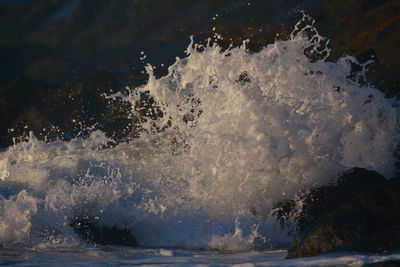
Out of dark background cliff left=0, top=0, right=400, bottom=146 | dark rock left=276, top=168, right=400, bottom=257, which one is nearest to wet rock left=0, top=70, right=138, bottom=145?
dark background cliff left=0, top=0, right=400, bottom=146

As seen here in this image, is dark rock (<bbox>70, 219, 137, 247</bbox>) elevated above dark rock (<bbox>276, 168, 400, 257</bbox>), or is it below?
above

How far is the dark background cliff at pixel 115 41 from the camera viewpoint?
12828mm

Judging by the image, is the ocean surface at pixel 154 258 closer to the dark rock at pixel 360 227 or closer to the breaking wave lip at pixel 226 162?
the dark rock at pixel 360 227

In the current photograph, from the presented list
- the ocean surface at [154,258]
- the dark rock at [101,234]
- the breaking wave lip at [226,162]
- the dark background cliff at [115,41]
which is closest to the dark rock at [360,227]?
the ocean surface at [154,258]

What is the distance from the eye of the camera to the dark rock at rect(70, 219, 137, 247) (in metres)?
7.05

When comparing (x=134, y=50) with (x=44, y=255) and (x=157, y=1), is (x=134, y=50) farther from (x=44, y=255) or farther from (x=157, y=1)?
(x=44, y=255)

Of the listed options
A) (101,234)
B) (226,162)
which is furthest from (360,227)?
(101,234)

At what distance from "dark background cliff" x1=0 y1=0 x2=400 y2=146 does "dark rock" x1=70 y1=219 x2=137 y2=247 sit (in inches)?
168

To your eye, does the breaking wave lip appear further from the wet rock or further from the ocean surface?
the wet rock

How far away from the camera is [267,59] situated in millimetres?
8180

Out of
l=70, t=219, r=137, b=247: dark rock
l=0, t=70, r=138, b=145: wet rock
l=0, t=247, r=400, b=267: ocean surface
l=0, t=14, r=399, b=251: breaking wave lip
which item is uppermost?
l=0, t=70, r=138, b=145: wet rock

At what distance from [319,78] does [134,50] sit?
9351 mm

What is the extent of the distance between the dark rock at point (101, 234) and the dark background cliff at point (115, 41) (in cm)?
428

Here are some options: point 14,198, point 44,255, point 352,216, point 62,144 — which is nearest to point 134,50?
point 62,144
